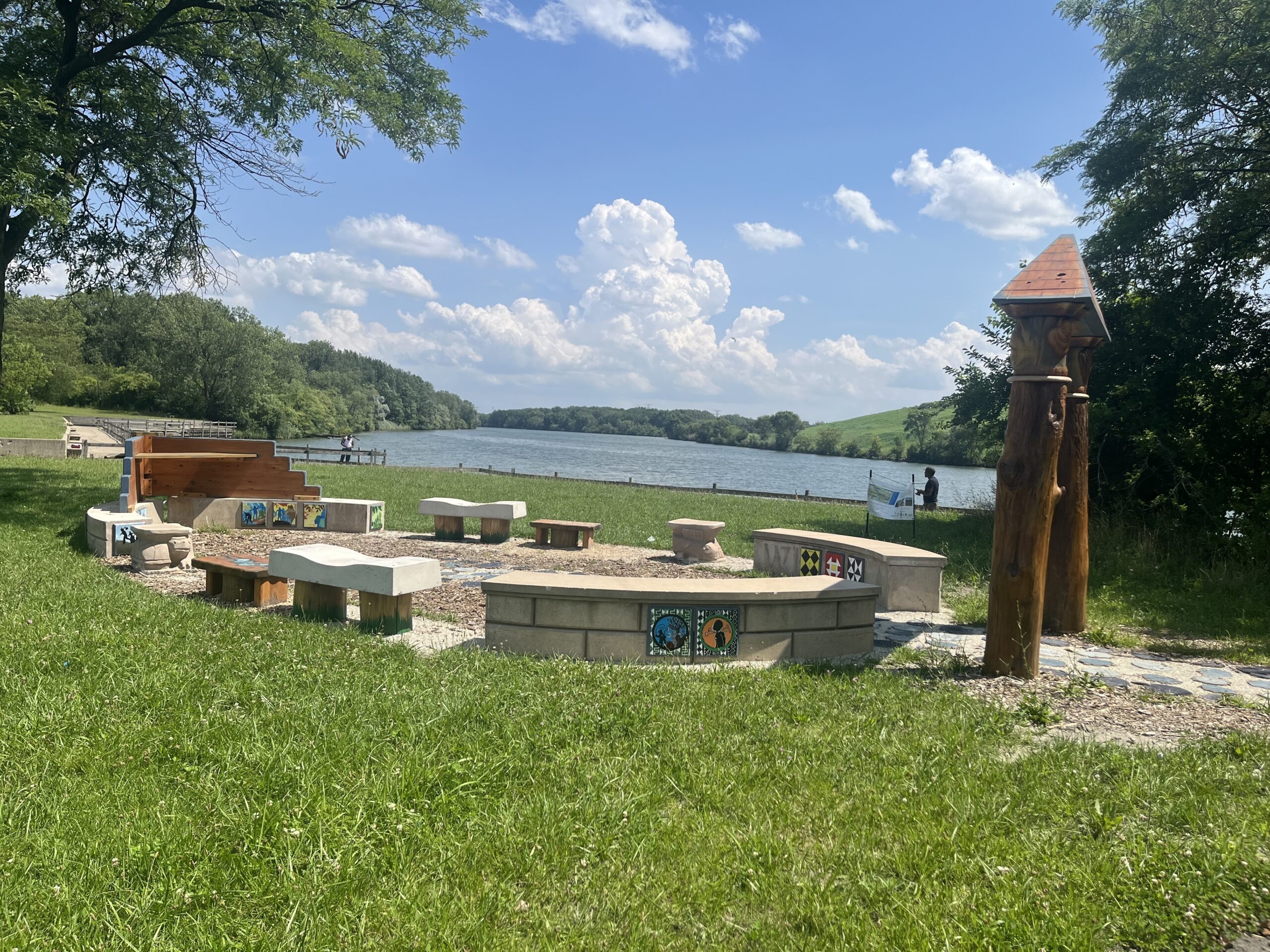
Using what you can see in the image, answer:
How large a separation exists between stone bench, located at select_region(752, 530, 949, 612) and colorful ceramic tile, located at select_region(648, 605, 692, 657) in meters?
2.54

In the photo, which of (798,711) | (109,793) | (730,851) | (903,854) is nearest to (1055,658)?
(798,711)

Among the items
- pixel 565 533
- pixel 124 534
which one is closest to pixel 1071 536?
pixel 565 533

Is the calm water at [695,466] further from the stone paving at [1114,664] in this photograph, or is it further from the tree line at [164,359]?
the stone paving at [1114,664]

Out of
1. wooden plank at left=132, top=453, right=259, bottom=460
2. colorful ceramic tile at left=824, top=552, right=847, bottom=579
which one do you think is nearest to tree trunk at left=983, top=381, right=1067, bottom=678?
colorful ceramic tile at left=824, top=552, right=847, bottom=579

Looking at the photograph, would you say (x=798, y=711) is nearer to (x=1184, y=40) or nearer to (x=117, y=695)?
(x=117, y=695)

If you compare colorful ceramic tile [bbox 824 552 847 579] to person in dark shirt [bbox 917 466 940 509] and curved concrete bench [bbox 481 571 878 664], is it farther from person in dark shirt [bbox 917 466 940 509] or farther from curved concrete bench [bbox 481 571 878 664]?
person in dark shirt [bbox 917 466 940 509]

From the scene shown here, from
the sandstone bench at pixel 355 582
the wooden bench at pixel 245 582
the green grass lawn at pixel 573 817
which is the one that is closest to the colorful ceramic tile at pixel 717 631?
the green grass lawn at pixel 573 817

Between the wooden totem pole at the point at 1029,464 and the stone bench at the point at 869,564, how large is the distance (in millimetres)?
1737

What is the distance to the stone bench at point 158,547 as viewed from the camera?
950 centimetres

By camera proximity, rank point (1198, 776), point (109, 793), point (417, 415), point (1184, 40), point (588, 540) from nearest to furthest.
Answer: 1. point (109, 793)
2. point (1198, 776)
3. point (588, 540)
4. point (1184, 40)
5. point (417, 415)

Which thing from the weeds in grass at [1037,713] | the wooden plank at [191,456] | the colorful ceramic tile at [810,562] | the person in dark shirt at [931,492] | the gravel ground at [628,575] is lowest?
the gravel ground at [628,575]

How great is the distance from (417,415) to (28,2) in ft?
462

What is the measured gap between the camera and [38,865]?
2.84 metres

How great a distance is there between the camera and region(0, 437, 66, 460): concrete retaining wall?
2784cm
